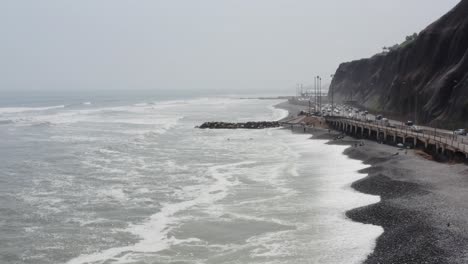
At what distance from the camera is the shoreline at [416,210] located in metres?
24.2

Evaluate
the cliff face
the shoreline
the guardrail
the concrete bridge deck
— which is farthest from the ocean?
the cliff face

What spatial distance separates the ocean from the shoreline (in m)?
1.10

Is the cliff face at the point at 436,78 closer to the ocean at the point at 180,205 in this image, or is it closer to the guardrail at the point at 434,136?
the guardrail at the point at 434,136

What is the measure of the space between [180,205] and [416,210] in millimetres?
14915

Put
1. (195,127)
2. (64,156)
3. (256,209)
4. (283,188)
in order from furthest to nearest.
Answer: (195,127) < (64,156) < (283,188) < (256,209)

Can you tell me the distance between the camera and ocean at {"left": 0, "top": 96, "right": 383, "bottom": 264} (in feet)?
86.4

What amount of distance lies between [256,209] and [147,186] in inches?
469

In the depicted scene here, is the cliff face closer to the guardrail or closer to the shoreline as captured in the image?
the guardrail

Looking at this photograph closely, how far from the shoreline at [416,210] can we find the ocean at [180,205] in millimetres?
1100

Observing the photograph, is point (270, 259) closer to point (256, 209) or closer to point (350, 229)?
point (350, 229)

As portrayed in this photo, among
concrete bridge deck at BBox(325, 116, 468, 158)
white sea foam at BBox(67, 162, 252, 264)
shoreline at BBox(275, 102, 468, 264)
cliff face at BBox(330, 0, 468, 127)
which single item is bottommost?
white sea foam at BBox(67, 162, 252, 264)

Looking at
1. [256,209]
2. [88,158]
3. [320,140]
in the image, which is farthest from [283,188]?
[320,140]

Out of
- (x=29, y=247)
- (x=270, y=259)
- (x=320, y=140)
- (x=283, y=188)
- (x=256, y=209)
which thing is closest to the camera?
(x=270, y=259)

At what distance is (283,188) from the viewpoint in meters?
40.4
